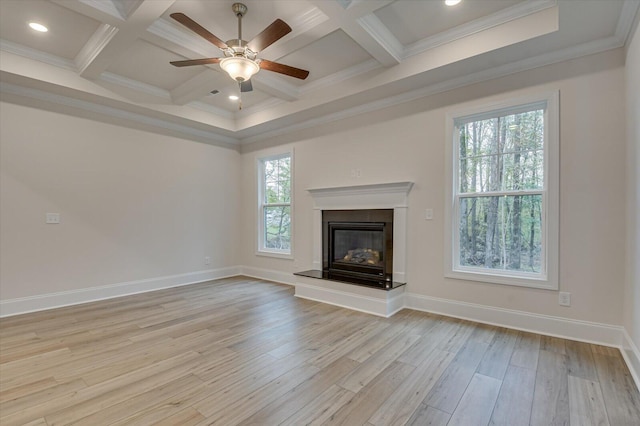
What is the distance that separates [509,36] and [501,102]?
2.15 ft

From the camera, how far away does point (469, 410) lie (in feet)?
6.20

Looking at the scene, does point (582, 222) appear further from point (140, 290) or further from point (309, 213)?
point (140, 290)

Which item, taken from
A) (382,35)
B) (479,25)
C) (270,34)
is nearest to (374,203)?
(382,35)

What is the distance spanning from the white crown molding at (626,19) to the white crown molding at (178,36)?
12.1 ft

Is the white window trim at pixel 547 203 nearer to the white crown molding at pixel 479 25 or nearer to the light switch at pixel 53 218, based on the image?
the white crown molding at pixel 479 25

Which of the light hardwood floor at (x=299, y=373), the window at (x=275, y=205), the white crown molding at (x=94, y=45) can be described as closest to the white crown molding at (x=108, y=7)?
the white crown molding at (x=94, y=45)

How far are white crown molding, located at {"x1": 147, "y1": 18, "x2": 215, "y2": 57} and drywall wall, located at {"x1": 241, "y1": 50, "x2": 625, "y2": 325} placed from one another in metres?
2.13

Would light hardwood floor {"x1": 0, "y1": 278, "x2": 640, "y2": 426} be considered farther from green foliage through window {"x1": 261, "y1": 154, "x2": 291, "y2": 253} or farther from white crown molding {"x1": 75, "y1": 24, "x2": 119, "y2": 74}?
white crown molding {"x1": 75, "y1": 24, "x2": 119, "y2": 74}

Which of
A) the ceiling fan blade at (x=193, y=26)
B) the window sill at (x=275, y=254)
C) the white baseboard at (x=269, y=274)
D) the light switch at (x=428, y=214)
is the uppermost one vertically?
the ceiling fan blade at (x=193, y=26)

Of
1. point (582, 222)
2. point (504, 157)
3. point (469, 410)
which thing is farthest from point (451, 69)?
point (469, 410)

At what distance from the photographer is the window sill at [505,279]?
10.1 feet

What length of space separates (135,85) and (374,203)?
3732 mm

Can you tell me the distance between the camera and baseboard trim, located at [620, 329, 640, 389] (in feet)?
7.20

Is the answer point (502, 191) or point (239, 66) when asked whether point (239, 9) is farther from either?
point (502, 191)
